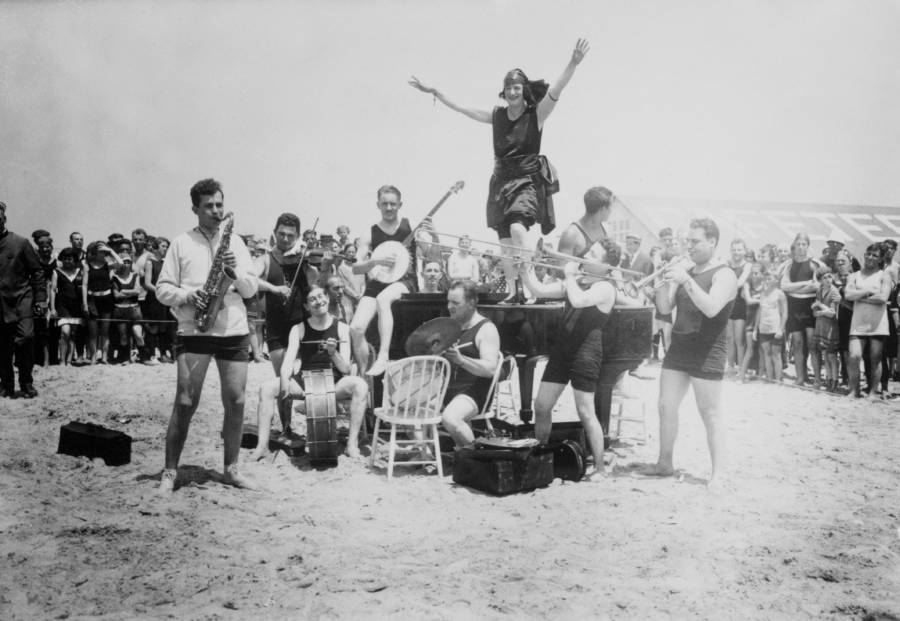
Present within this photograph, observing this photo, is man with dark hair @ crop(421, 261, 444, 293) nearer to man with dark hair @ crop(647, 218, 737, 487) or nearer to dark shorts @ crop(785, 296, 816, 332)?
man with dark hair @ crop(647, 218, 737, 487)

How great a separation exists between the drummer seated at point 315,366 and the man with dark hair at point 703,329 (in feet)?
8.23

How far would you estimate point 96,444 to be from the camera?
5133mm

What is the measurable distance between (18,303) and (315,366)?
3769mm

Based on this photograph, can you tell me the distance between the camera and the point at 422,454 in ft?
18.5

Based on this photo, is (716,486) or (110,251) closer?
(716,486)

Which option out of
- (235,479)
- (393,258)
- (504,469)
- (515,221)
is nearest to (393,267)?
(393,258)

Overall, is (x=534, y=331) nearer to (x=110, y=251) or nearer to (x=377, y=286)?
(x=377, y=286)

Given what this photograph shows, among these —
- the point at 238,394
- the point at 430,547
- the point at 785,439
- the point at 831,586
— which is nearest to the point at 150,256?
the point at 238,394

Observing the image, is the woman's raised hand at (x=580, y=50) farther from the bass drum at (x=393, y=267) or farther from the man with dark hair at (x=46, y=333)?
the man with dark hair at (x=46, y=333)

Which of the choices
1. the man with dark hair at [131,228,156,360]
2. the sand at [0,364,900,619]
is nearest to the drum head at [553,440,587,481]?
the sand at [0,364,900,619]

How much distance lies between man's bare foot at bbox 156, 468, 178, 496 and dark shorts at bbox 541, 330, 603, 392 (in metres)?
2.74

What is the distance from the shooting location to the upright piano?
5395 mm

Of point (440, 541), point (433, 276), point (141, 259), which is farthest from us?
point (141, 259)

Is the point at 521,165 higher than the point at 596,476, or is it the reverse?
the point at 521,165
